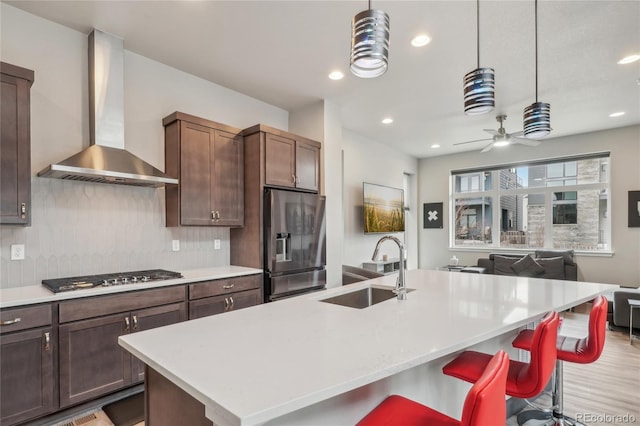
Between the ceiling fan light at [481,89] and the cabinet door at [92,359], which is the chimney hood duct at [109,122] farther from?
the ceiling fan light at [481,89]

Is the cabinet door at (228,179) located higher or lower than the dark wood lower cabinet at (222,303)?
higher

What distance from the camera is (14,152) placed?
222 centimetres

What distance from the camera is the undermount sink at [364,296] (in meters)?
2.31

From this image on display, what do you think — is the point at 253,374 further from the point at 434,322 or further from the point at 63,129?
the point at 63,129

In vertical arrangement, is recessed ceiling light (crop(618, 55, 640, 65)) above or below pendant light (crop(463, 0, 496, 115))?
above

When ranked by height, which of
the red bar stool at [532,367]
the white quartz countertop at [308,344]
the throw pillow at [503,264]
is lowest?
the throw pillow at [503,264]

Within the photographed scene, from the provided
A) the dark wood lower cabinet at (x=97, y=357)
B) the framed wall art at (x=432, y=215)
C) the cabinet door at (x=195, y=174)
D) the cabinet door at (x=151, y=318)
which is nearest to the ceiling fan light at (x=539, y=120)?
the cabinet door at (x=195, y=174)

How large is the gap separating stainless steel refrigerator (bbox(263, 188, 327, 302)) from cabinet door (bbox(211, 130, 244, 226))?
0.32 m

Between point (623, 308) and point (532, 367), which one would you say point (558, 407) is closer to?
point (532, 367)

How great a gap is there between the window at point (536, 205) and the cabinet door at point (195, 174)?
5.92 meters

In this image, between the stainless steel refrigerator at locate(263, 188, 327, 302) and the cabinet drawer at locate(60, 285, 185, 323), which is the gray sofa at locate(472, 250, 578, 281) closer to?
the stainless steel refrigerator at locate(263, 188, 327, 302)

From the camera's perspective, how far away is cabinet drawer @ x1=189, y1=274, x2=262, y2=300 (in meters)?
2.94

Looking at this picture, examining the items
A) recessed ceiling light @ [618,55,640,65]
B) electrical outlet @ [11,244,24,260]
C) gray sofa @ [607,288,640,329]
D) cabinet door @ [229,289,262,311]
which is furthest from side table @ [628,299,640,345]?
electrical outlet @ [11,244,24,260]

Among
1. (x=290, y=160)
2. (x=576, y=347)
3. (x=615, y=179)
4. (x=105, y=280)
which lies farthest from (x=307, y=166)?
(x=615, y=179)
